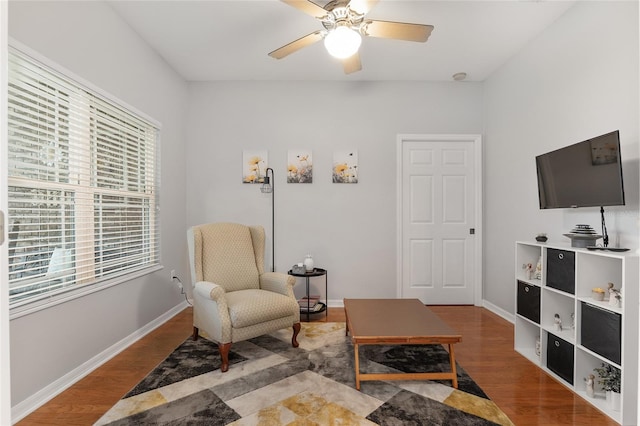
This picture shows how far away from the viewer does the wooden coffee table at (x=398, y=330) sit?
2090 millimetres

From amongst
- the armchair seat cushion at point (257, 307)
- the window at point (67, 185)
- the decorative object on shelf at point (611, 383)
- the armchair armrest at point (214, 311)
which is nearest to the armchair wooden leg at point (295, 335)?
the armchair seat cushion at point (257, 307)

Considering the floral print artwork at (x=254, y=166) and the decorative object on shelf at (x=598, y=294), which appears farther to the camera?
the floral print artwork at (x=254, y=166)

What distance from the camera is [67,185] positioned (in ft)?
7.25

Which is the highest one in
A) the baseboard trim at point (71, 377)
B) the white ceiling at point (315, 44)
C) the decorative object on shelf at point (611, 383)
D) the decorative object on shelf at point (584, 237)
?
the white ceiling at point (315, 44)

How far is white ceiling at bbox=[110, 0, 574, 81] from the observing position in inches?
103

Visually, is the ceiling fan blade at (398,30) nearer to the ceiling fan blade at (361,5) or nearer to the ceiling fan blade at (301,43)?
the ceiling fan blade at (361,5)

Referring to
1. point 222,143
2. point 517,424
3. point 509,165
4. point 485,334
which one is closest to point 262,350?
point 517,424

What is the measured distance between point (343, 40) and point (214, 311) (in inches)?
83.3

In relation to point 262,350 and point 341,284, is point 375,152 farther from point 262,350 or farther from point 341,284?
point 262,350

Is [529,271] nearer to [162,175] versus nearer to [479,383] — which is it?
[479,383]

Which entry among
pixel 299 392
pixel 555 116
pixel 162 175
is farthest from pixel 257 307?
pixel 555 116

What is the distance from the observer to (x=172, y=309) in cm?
365

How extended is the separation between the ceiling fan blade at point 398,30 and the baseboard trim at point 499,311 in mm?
2834

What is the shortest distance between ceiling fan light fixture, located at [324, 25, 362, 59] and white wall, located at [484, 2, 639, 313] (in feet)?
5.90
